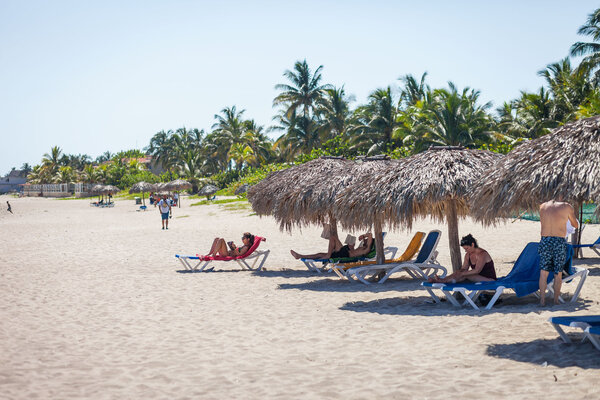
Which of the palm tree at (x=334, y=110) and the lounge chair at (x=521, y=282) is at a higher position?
the palm tree at (x=334, y=110)

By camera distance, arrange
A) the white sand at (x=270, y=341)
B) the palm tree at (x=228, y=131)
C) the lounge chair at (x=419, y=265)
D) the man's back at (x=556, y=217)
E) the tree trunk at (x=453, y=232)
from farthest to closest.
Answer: the palm tree at (x=228, y=131)
the lounge chair at (x=419, y=265)
the tree trunk at (x=453, y=232)
the man's back at (x=556, y=217)
the white sand at (x=270, y=341)

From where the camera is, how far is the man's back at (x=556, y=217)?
249 inches

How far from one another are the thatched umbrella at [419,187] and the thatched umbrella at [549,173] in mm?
905

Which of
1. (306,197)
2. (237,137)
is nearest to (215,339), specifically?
(306,197)

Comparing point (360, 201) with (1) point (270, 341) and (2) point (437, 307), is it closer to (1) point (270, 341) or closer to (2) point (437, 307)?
(2) point (437, 307)

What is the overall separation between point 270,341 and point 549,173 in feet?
11.2

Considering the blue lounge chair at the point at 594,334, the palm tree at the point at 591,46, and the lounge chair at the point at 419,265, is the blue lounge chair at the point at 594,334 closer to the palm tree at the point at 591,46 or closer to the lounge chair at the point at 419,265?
the lounge chair at the point at 419,265

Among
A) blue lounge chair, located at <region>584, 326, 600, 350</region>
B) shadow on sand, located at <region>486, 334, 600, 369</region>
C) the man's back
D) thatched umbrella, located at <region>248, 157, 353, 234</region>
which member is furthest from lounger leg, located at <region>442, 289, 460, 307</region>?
thatched umbrella, located at <region>248, 157, 353, 234</region>

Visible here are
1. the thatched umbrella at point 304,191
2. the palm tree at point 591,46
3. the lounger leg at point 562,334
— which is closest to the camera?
the lounger leg at point 562,334

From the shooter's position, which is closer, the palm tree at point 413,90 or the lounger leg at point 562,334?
the lounger leg at point 562,334

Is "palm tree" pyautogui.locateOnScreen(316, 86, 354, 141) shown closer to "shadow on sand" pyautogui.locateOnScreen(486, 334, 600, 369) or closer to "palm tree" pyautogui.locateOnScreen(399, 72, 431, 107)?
"palm tree" pyautogui.locateOnScreen(399, 72, 431, 107)

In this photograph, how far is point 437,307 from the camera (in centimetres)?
741

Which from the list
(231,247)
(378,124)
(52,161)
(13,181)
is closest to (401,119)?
(378,124)

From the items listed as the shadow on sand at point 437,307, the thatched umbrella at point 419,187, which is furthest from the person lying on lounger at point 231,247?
the shadow on sand at point 437,307
